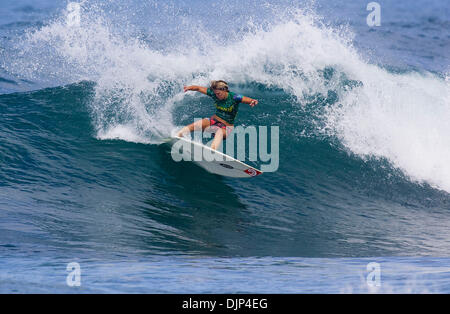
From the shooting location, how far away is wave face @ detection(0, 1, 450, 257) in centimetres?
689

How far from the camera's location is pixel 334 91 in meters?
12.0

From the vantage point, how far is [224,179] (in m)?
8.78

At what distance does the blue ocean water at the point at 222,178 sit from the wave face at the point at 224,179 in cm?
4

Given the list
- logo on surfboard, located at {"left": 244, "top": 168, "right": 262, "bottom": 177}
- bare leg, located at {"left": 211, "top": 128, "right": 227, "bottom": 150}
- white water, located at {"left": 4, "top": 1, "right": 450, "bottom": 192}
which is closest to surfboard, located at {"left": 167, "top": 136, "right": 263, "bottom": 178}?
logo on surfboard, located at {"left": 244, "top": 168, "right": 262, "bottom": 177}

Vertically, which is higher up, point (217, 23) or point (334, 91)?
point (217, 23)

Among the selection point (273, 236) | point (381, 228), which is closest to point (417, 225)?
point (381, 228)

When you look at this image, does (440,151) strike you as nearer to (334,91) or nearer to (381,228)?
(334,91)

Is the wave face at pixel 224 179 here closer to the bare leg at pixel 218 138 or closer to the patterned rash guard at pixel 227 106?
the bare leg at pixel 218 138

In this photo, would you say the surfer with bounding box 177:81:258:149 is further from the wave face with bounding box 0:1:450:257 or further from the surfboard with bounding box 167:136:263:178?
the wave face with bounding box 0:1:450:257

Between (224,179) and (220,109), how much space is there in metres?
1.18

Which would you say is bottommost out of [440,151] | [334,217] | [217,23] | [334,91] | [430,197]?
[334,217]

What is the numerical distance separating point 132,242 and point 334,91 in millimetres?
7221

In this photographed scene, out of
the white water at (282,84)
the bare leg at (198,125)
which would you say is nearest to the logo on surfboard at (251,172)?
the bare leg at (198,125)

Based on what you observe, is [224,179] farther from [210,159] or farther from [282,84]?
[282,84]
